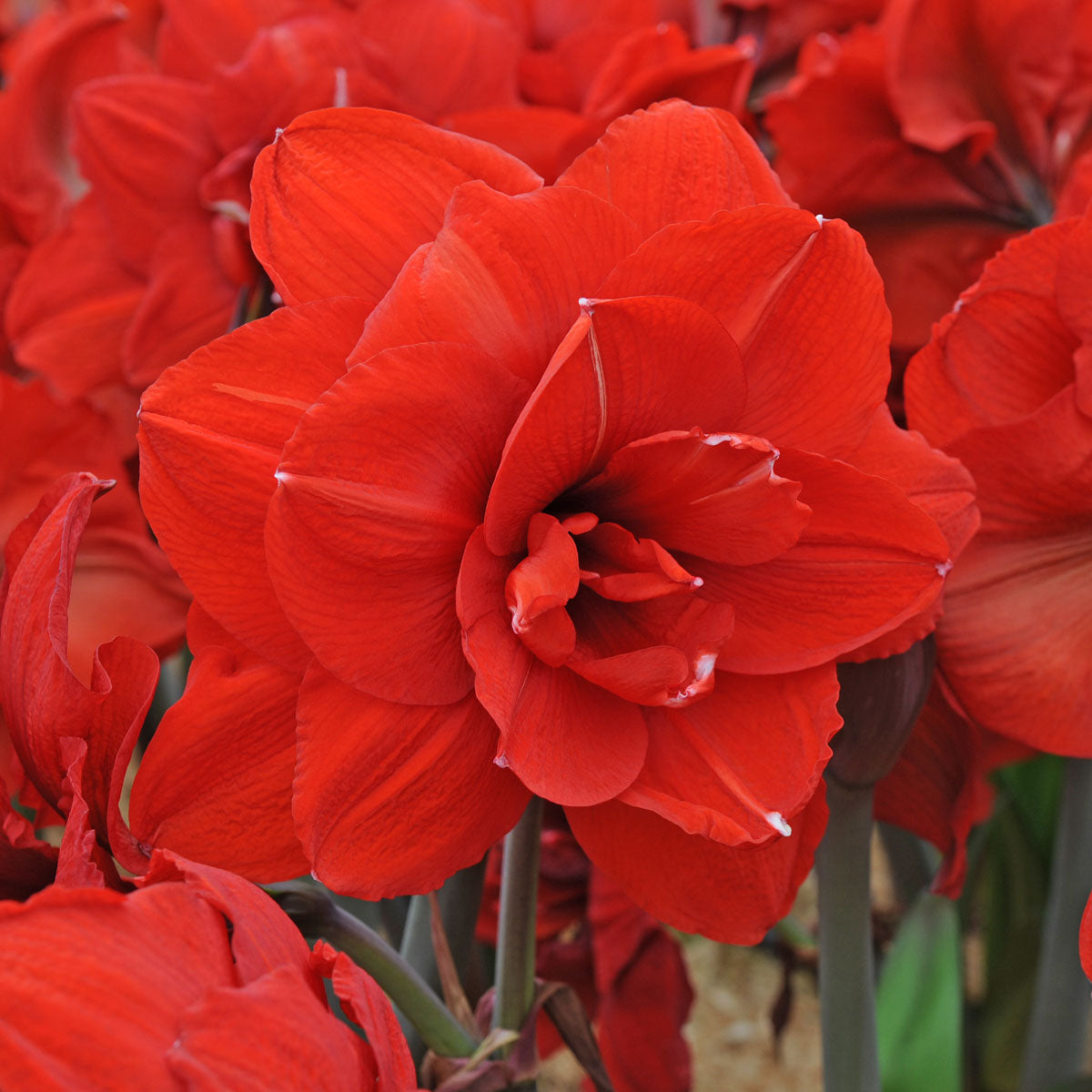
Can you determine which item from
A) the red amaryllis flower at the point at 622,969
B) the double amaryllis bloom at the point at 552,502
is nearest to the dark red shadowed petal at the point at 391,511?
the double amaryllis bloom at the point at 552,502

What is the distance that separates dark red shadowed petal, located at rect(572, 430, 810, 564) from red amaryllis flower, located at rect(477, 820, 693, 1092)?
215mm

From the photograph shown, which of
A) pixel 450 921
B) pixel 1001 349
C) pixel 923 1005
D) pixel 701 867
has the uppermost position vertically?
pixel 1001 349

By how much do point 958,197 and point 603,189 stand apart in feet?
0.97

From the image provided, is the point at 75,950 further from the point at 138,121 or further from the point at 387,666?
the point at 138,121

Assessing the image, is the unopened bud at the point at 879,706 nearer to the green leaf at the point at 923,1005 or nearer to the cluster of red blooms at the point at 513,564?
the cluster of red blooms at the point at 513,564

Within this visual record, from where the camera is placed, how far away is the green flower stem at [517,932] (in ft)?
1.25

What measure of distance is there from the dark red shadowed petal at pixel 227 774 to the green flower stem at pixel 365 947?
0.02 meters

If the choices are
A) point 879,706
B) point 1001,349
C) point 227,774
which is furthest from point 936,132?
point 227,774

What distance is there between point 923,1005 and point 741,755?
29 centimetres

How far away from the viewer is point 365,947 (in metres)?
0.34

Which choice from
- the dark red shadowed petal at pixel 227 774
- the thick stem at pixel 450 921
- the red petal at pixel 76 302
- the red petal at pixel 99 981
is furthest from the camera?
the red petal at pixel 76 302

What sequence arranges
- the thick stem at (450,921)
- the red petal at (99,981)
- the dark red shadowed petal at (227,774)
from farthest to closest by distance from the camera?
the thick stem at (450,921)
the dark red shadowed petal at (227,774)
the red petal at (99,981)

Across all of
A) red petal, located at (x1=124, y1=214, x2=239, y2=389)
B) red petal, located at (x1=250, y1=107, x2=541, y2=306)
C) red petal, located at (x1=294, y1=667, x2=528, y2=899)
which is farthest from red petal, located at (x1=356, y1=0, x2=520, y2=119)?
red petal, located at (x1=294, y1=667, x2=528, y2=899)

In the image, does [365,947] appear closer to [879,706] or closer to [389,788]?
[389,788]
